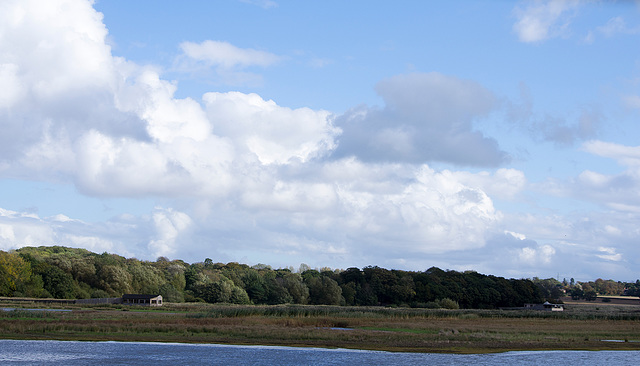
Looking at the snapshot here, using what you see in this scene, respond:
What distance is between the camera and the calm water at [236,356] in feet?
138

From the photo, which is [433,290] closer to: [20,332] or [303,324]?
[303,324]

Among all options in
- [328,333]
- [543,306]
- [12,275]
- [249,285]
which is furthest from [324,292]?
[328,333]

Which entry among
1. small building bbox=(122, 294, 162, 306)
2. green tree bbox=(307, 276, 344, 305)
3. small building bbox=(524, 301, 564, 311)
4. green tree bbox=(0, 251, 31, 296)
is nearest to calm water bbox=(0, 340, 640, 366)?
small building bbox=(122, 294, 162, 306)

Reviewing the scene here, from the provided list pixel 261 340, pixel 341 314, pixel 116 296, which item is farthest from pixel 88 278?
pixel 261 340

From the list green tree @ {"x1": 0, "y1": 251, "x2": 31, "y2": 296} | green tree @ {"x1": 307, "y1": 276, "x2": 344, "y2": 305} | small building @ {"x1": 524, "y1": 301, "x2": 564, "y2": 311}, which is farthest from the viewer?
small building @ {"x1": 524, "y1": 301, "x2": 564, "y2": 311}

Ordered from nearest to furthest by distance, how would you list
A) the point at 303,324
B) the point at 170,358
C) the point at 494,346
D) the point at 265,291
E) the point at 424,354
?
the point at 170,358 → the point at 424,354 → the point at 494,346 → the point at 303,324 → the point at 265,291

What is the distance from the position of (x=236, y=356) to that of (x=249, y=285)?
103833mm

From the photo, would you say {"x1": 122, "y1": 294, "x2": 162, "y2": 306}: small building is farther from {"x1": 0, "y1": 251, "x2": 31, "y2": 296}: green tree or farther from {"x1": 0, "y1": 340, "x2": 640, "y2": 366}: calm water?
{"x1": 0, "y1": 340, "x2": 640, "y2": 366}: calm water

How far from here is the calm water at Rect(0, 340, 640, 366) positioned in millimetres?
41938

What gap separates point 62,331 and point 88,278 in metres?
79.9

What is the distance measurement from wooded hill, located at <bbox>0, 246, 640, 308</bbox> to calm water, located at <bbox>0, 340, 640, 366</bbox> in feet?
260

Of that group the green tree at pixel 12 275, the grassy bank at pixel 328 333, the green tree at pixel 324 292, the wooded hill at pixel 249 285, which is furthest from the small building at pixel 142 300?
the green tree at pixel 324 292

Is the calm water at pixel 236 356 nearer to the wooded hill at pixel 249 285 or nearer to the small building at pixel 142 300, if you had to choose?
the small building at pixel 142 300

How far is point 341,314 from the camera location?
8362cm
